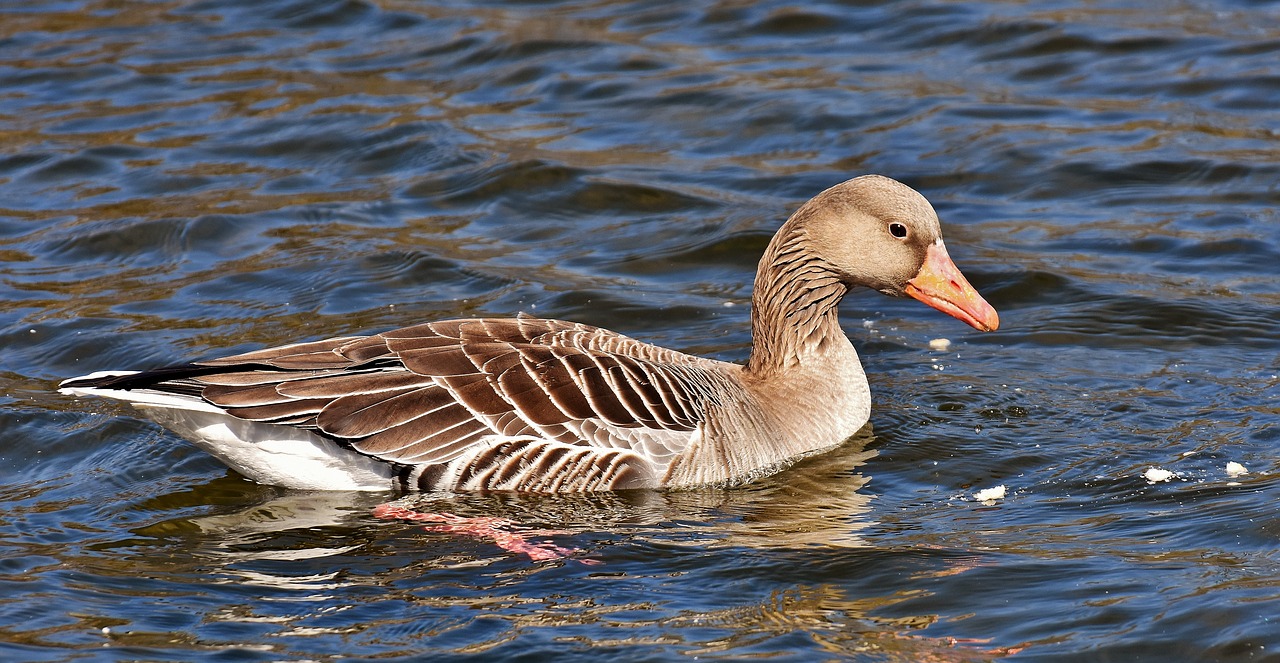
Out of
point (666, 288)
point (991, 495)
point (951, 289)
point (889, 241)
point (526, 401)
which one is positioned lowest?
point (991, 495)

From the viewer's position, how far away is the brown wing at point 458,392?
791 cm

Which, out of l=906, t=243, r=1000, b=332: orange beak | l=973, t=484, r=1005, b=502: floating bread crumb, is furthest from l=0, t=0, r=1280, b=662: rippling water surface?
l=906, t=243, r=1000, b=332: orange beak

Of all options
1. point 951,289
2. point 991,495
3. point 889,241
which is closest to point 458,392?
point 889,241

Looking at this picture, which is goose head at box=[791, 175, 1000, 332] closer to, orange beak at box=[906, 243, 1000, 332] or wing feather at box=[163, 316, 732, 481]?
orange beak at box=[906, 243, 1000, 332]

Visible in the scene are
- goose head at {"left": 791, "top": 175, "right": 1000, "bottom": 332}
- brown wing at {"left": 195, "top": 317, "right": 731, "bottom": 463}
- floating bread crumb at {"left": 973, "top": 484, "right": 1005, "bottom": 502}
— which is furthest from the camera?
goose head at {"left": 791, "top": 175, "right": 1000, "bottom": 332}

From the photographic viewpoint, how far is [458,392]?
318 inches

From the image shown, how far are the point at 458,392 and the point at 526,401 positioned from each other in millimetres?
364

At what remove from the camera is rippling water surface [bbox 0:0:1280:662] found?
6.87 m

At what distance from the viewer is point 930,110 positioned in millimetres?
14648

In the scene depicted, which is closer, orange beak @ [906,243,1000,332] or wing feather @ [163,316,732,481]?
wing feather @ [163,316,732,481]

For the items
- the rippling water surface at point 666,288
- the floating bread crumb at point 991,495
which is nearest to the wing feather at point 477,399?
the rippling water surface at point 666,288

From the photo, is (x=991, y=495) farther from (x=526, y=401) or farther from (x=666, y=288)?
(x=666, y=288)

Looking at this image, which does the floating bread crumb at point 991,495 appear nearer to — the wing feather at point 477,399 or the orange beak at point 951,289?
the orange beak at point 951,289

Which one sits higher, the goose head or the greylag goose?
the goose head
